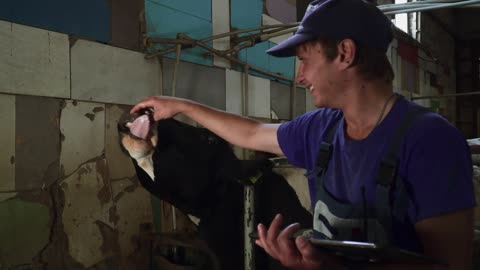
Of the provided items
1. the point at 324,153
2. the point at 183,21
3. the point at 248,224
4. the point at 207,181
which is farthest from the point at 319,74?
the point at 183,21

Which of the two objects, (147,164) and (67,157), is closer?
(147,164)

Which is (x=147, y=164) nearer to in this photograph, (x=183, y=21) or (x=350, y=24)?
(x=350, y=24)

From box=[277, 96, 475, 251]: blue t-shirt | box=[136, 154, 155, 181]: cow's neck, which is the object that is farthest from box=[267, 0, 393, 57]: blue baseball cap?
box=[136, 154, 155, 181]: cow's neck

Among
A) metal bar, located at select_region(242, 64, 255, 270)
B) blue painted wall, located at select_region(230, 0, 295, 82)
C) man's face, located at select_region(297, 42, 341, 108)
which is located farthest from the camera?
blue painted wall, located at select_region(230, 0, 295, 82)

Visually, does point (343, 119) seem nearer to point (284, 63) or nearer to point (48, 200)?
point (48, 200)

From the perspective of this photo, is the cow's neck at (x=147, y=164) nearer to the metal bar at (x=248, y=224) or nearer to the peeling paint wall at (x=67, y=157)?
the metal bar at (x=248, y=224)

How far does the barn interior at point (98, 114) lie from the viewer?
6.13 ft

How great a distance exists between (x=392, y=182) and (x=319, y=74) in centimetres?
29

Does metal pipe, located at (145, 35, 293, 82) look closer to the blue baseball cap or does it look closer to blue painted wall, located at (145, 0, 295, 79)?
blue painted wall, located at (145, 0, 295, 79)

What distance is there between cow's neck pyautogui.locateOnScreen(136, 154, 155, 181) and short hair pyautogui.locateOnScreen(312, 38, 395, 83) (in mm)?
829

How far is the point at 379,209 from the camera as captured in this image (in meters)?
0.85

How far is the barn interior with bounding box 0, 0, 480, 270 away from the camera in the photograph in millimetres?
1867

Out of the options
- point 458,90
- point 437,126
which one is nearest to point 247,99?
point 437,126

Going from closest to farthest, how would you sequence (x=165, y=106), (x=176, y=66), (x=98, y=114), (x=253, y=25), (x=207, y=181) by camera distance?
(x=165, y=106) < (x=207, y=181) < (x=98, y=114) < (x=176, y=66) < (x=253, y=25)
